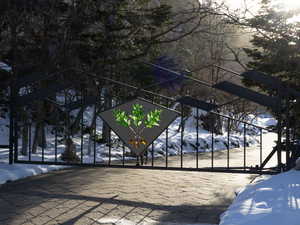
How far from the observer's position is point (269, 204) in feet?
18.2

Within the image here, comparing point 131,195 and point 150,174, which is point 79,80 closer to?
point 150,174

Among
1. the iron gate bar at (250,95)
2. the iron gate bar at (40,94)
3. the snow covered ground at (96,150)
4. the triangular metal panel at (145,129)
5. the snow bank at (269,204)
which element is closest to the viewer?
the snow bank at (269,204)

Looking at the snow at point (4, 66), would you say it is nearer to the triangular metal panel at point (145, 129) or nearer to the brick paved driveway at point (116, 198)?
the brick paved driveway at point (116, 198)

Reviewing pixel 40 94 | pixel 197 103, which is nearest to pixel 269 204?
pixel 197 103

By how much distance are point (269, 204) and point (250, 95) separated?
2768 mm

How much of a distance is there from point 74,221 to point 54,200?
1.32 metres

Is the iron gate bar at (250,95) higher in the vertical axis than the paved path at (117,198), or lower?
higher

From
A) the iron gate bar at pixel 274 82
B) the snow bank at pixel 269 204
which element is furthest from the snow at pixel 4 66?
the snow bank at pixel 269 204

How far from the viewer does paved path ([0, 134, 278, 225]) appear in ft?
18.6

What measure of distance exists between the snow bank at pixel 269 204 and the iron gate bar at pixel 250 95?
1291 mm

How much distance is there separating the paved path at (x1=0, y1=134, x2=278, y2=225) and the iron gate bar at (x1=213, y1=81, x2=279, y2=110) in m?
A: 1.74

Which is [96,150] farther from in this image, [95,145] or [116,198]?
[116,198]

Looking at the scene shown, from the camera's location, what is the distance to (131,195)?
23.7 ft

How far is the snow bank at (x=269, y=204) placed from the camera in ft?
15.8
